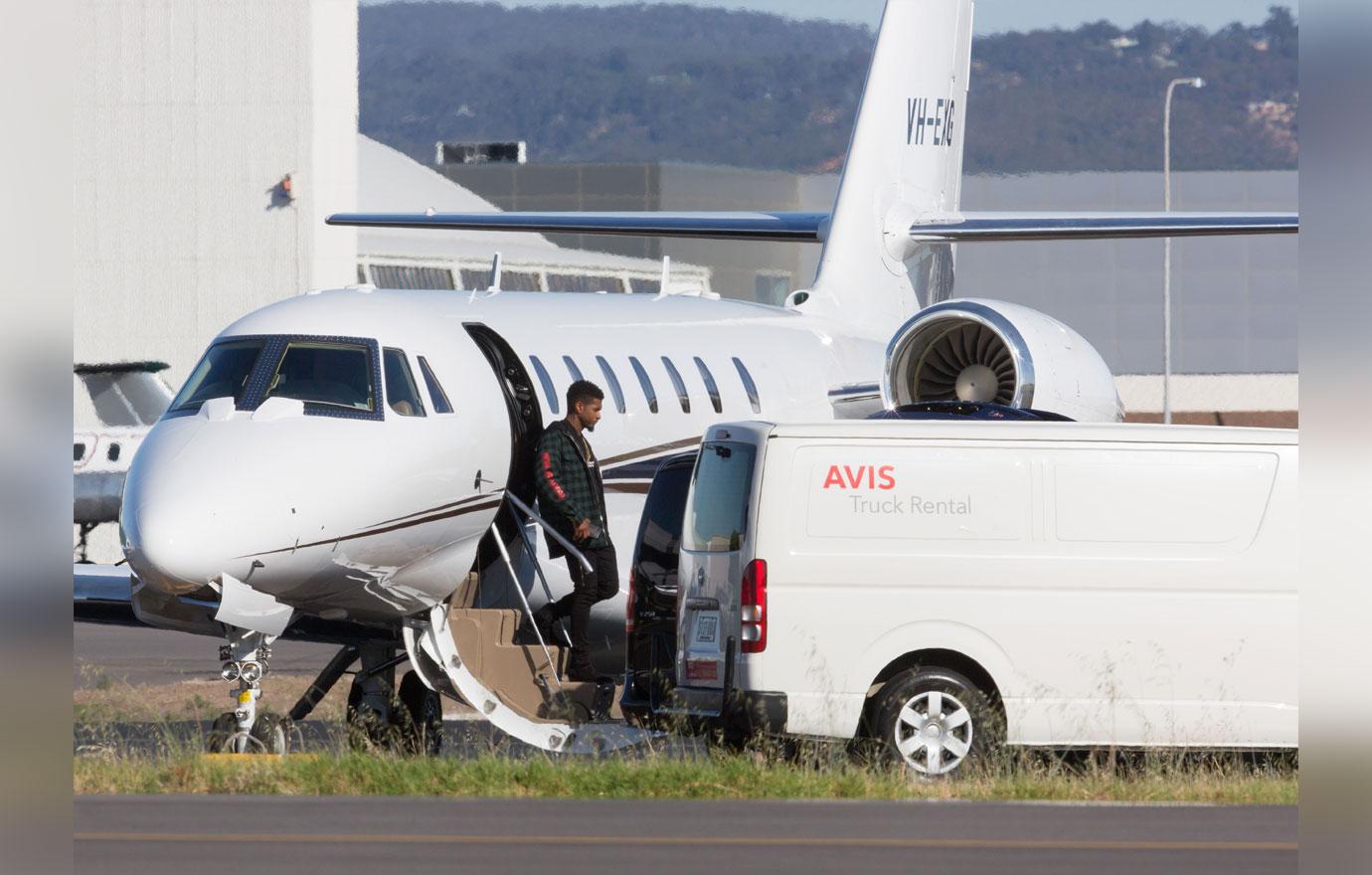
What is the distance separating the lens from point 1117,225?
18.7m

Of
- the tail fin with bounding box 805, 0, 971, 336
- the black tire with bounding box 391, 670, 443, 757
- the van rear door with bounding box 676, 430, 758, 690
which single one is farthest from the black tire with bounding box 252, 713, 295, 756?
the tail fin with bounding box 805, 0, 971, 336

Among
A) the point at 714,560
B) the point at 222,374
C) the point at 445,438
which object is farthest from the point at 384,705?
the point at 714,560

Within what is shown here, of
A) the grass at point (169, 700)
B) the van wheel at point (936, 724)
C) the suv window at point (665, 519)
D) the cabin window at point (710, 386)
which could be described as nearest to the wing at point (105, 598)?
the grass at point (169, 700)

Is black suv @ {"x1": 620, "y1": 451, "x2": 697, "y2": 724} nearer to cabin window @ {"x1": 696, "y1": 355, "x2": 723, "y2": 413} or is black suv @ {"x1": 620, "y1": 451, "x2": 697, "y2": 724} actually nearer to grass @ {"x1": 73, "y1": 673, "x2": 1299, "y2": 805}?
grass @ {"x1": 73, "y1": 673, "x2": 1299, "y2": 805}

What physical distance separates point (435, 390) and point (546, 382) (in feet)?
4.64

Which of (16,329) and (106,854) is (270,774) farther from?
(16,329)

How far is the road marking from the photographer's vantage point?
849 centimetres

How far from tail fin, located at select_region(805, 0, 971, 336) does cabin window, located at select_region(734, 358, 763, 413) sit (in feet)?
10.2

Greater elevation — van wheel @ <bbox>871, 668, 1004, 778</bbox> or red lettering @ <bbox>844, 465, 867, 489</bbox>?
red lettering @ <bbox>844, 465, 867, 489</bbox>

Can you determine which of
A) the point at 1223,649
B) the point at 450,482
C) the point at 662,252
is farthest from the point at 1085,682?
the point at 662,252

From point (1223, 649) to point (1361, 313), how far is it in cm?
795

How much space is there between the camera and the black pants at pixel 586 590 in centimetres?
1338

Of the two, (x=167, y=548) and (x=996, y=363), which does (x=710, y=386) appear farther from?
(x=167, y=548)

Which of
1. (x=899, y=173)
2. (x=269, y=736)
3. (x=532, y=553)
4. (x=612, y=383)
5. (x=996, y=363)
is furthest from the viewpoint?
(x=899, y=173)
